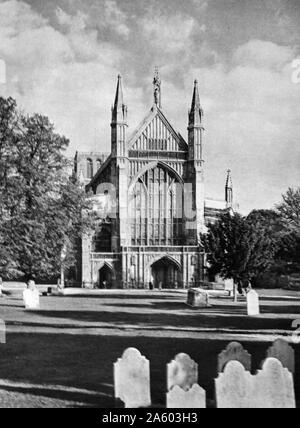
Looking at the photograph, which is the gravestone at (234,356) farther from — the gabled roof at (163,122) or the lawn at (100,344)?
the gabled roof at (163,122)

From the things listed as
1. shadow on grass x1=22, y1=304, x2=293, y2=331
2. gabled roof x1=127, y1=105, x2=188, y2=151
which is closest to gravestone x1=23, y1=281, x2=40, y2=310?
shadow on grass x1=22, y1=304, x2=293, y2=331

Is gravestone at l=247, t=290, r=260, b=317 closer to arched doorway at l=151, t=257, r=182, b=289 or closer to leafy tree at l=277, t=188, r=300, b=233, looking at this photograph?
leafy tree at l=277, t=188, r=300, b=233

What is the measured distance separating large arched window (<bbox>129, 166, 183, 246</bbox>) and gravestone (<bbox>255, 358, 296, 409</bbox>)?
4552 cm

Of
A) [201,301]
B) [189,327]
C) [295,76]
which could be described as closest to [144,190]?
[201,301]

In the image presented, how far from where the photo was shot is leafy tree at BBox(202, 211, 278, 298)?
27.4 metres

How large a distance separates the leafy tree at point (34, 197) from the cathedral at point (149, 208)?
27974 millimetres

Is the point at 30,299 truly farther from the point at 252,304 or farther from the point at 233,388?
the point at 233,388

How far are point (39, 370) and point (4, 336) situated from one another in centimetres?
403

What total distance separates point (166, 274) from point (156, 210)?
750cm

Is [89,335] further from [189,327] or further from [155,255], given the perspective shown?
[155,255]

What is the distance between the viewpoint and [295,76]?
1105cm

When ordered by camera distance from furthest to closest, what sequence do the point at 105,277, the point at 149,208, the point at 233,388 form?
the point at 149,208 < the point at 105,277 < the point at 233,388

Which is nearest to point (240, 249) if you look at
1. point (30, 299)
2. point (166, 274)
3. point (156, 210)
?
point (30, 299)

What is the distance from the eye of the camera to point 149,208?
175ft
